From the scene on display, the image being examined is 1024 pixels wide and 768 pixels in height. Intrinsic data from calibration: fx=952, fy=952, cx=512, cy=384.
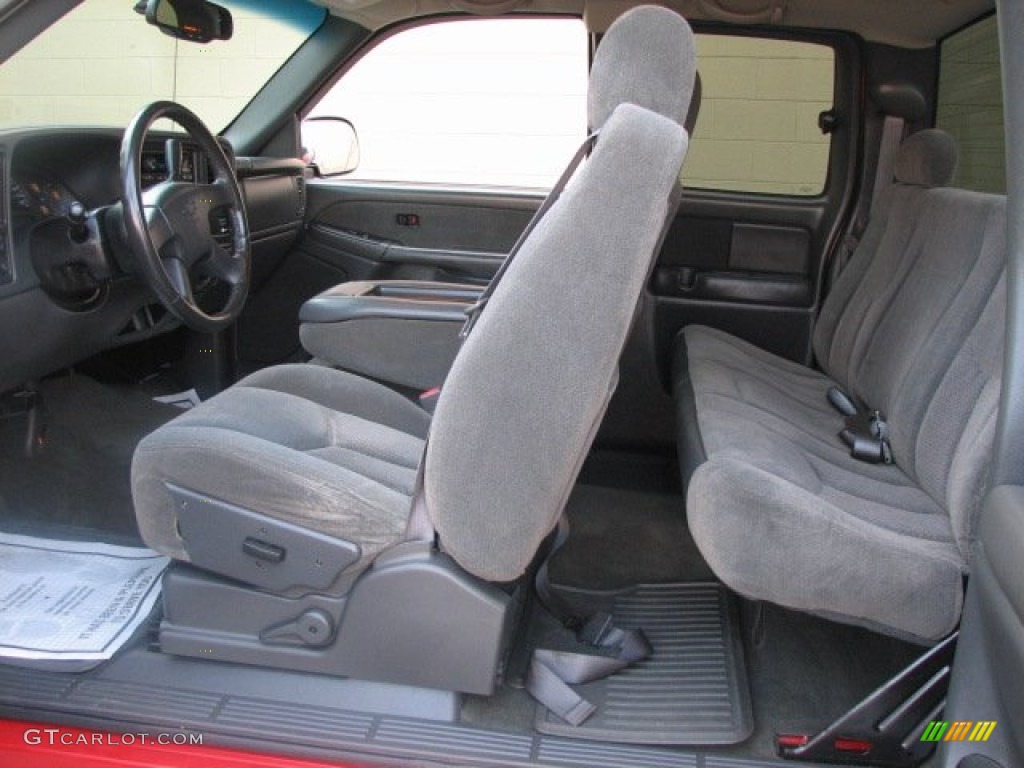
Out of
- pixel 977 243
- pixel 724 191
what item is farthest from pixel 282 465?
pixel 724 191

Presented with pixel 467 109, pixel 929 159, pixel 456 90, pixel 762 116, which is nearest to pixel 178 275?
pixel 929 159

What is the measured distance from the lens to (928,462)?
5.16 ft

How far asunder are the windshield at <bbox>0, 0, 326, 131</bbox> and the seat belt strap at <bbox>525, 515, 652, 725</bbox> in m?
1.29

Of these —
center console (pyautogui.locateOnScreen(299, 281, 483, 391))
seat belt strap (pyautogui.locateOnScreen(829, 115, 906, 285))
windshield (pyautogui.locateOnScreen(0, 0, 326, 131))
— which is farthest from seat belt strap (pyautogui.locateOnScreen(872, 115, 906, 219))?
windshield (pyautogui.locateOnScreen(0, 0, 326, 131))

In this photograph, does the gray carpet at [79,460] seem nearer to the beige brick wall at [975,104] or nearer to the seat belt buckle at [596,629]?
the seat belt buckle at [596,629]

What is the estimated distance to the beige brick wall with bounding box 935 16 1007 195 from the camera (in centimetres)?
199

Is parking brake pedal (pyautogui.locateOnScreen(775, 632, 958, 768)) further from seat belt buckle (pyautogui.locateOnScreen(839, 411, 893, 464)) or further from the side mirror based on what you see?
the side mirror

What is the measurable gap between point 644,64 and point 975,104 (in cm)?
130

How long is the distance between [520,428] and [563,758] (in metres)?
0.49

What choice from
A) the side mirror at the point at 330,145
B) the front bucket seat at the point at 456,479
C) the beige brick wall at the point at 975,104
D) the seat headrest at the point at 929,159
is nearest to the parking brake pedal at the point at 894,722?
the front bucket seat at the point at 456,479

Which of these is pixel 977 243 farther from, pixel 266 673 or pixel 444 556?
pixel 266 673

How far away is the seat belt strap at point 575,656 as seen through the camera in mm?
1446

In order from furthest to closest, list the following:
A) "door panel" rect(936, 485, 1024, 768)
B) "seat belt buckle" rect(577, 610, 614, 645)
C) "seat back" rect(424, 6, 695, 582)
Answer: "seat belt buckle" rect(577, 610, 614, 645) → "seat back" rect(424, 6, 695, 582) → "door panel" rect(936, 485, 1024, 768)

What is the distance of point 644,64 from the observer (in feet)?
4.49
